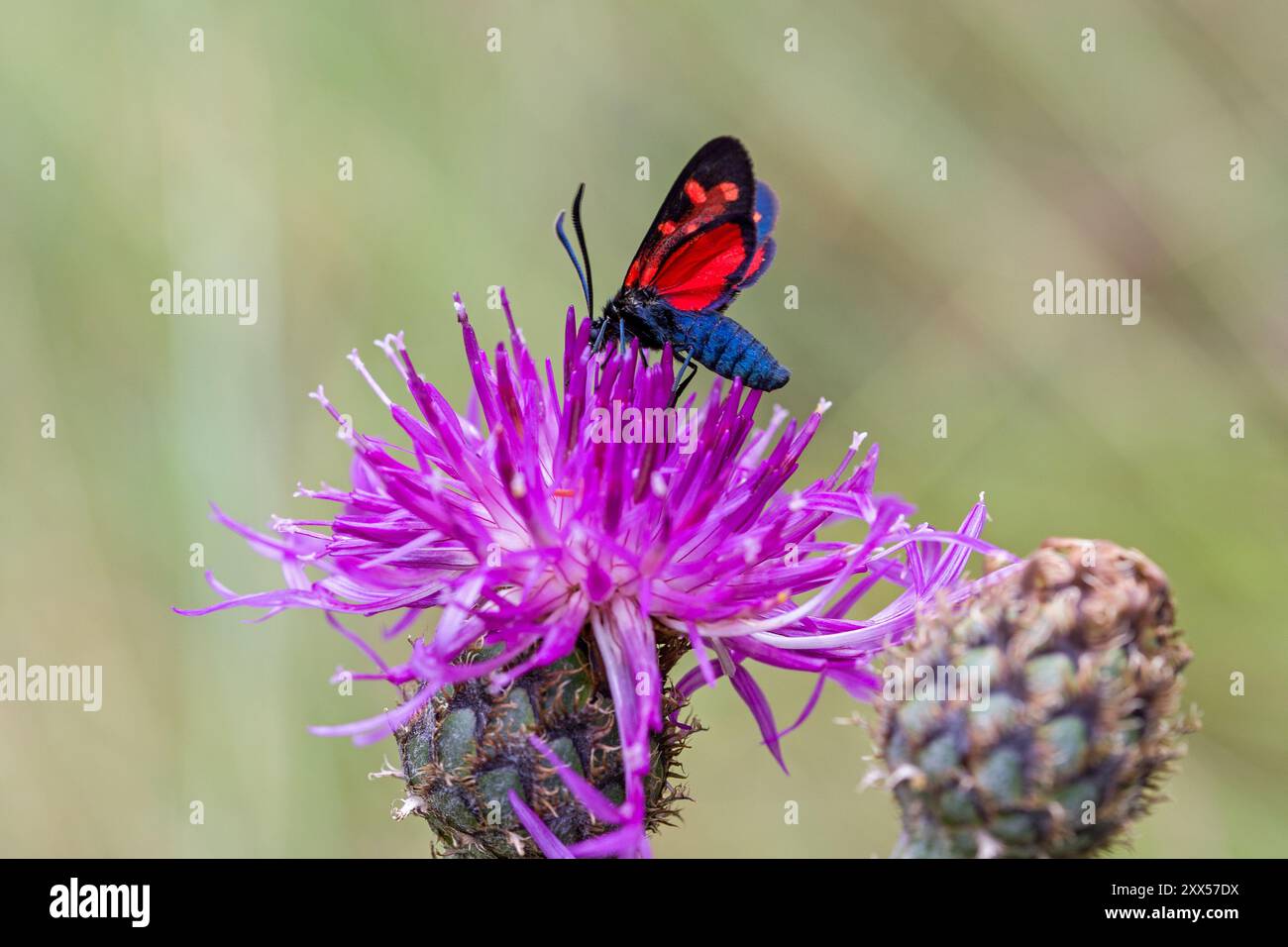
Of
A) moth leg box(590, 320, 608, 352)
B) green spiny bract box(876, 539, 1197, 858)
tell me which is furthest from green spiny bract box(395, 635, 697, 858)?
moth leg box(590, 320, 608, 352)

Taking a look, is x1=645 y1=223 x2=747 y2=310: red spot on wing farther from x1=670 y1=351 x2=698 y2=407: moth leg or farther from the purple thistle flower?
the purple thistle flower

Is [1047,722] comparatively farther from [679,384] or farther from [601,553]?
[679,384]

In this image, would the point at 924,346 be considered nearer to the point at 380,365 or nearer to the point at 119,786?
the point at 380,365

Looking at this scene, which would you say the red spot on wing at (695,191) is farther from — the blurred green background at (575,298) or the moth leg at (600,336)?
the blurred green background at (575,298)

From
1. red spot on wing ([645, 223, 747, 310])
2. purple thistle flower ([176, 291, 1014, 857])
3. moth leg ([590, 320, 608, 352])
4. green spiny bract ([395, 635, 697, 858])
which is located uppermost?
red spot on wing ([645, 223, 747, 310])

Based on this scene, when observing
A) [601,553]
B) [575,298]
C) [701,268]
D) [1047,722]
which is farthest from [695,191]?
[575,298]

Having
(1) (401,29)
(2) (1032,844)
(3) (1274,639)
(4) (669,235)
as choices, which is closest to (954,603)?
(2) (1032,844)
